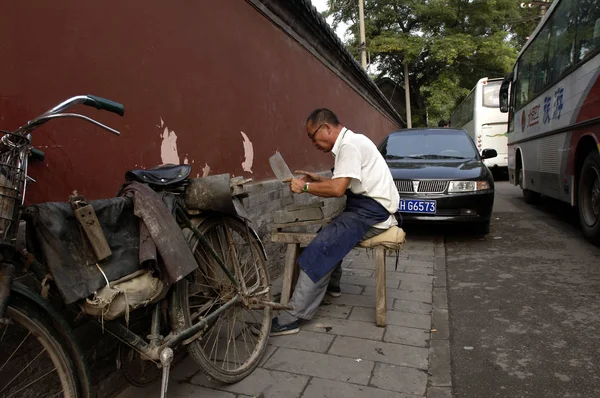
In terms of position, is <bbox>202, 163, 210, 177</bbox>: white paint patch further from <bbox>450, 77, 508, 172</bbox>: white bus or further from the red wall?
<bbox>450, 77, 508, 172</bbox>: white bus

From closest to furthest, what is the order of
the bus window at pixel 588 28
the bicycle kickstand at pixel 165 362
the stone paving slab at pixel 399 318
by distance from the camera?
the bicycle kickstand at pixel 165 362
the stone paving slab at pixel 399 318
the bus window at pixel 588 28

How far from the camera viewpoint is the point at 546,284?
388cm

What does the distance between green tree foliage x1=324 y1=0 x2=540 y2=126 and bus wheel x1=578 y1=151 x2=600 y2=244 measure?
17.4 meters

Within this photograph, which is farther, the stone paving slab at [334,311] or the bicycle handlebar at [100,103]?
the stone paving slab at [334,311]

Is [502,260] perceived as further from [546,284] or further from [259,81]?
[259,81]

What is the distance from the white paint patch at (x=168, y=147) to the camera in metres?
2.79

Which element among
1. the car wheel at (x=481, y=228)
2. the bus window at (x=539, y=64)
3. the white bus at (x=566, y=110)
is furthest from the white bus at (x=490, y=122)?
the car wheel at (x=481, y=228)

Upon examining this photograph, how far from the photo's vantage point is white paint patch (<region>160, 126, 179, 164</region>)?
279 centimetres

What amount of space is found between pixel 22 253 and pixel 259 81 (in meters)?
3.35

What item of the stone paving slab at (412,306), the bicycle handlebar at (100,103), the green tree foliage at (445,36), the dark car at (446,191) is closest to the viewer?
the bicycle handlebar at (100,103)

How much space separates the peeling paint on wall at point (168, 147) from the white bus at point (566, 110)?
433 cm

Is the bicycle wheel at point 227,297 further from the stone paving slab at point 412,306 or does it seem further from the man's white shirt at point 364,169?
the stone paving slab at point 412,306

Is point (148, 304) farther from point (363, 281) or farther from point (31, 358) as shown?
point (363, 281)

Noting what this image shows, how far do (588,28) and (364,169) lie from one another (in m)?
3.92
